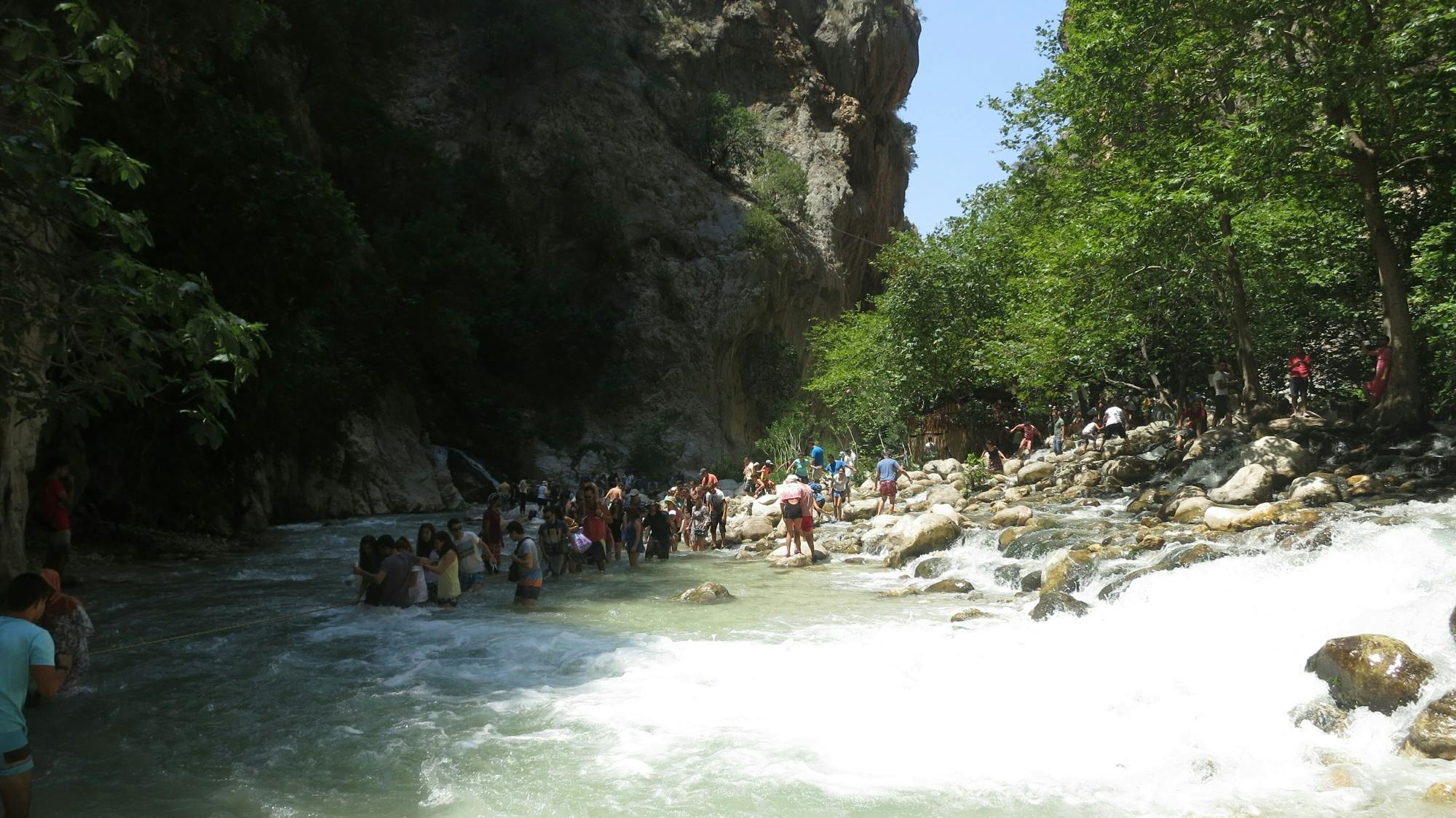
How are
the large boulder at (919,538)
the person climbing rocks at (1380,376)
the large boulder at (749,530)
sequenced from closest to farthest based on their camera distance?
the large boulder at (919,538) → the person climbing rocks at (1380,376) → the large boulder at (749,530)

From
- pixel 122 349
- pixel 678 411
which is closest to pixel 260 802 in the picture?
pixel 122 349

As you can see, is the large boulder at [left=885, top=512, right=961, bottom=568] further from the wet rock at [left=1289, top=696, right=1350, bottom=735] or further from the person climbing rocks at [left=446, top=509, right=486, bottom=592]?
the wet rock at [left=1289, top=696, right=1350, bottom=735]

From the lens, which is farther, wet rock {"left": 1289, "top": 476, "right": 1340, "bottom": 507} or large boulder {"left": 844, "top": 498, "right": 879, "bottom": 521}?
large boulder {"left": 844, "top": 498, "right": 879, "bottom": 521}

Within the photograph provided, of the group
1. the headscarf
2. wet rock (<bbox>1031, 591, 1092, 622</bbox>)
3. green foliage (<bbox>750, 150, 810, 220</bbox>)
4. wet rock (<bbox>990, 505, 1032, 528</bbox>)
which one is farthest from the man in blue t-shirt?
green foliage (<bbox>750, 150, 810, 220</bbox>)

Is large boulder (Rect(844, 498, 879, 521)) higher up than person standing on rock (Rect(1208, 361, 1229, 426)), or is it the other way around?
person standing on rock (Rect(1208, 361, 1229, 426))

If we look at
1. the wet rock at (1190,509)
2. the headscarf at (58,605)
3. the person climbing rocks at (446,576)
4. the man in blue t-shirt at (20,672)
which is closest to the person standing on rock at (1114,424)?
→ the wet rock at (1190,509)

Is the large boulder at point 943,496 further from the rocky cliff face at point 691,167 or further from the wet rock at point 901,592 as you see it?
the rocky cliff face at point 691,167

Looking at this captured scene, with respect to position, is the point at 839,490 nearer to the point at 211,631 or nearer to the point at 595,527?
the point at 595,527

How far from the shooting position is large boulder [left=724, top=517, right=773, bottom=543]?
2153 cm

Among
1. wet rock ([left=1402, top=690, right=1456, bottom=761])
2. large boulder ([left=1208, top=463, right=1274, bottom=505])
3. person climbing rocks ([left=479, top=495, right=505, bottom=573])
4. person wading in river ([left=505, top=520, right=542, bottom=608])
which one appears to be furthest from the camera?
person climbing rocks ([left=479, top=495, right=505, bottom=573])

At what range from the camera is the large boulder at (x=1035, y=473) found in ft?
76.4

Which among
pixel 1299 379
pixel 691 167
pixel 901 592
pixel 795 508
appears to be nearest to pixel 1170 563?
pixel 901 592

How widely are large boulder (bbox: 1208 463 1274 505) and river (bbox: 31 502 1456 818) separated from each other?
3.04 metres

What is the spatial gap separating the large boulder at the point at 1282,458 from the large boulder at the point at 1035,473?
6446mm
